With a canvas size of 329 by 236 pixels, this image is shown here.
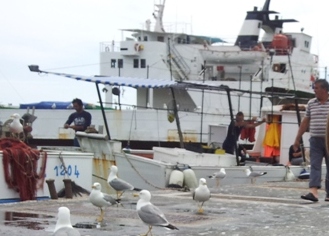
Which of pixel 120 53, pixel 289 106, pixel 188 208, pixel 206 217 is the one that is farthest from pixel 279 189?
pixel 120 53

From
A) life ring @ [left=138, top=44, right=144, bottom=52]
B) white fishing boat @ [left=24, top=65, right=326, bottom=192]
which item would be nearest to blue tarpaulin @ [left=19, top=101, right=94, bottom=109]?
life ring @ [left=138, top=44, right=144, bottom=52]

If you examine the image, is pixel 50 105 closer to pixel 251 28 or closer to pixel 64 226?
pixel 251 28

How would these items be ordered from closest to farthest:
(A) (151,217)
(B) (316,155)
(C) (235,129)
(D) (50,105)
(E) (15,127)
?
(A) (151,217) < (B) (316,155) < (E) (15,127) < (C) (235,129) < (D) (50,105)

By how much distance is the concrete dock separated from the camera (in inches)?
360

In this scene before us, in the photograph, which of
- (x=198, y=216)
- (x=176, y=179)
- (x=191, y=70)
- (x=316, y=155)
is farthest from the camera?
(x=191, y=70)

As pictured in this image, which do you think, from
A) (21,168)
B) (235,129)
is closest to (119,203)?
(21,168)

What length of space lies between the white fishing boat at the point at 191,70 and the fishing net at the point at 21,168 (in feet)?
76.8

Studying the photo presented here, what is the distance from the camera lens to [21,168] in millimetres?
13820

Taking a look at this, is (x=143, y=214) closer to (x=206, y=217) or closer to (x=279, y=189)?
(x=206, y=217)

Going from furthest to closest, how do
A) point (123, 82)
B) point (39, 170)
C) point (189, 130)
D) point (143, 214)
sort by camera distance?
1. point (189, 130)
2. point (123, 82)
3. point (39, 170)
4. point (143, 214)

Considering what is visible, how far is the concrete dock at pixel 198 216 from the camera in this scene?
915 cm

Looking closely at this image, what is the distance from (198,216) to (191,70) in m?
33.6

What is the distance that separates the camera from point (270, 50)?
145ft

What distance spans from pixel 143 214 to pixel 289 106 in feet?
47.1
